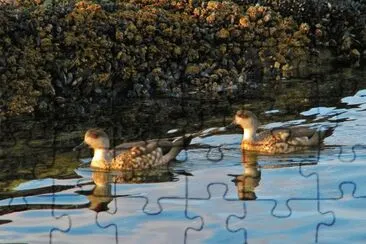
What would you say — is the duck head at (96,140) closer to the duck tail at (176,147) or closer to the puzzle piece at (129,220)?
the duck tail at (176,147)

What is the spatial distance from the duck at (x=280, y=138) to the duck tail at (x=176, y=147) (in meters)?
0.98

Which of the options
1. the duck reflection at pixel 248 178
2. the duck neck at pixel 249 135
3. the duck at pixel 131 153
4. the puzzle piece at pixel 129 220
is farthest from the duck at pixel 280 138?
the puzzle piece at pixel 129 220

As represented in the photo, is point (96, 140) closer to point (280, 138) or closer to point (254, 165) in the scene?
point (254, 165)

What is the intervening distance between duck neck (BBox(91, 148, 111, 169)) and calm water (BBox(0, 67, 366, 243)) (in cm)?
18

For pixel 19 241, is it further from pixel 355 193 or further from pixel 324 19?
pixel 324 19

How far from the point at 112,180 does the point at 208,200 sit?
2050 mm

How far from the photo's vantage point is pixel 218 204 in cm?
1323

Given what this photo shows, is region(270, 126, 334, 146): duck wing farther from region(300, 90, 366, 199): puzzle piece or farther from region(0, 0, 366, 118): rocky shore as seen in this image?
region(0, 0, 366, 118): rocky shore

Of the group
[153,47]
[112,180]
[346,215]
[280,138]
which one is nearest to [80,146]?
[112,180]

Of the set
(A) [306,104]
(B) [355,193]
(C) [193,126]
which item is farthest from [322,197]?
(A) [306,104]

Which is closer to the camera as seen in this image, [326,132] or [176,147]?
[176,147]

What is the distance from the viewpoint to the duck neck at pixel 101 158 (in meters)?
15.5
